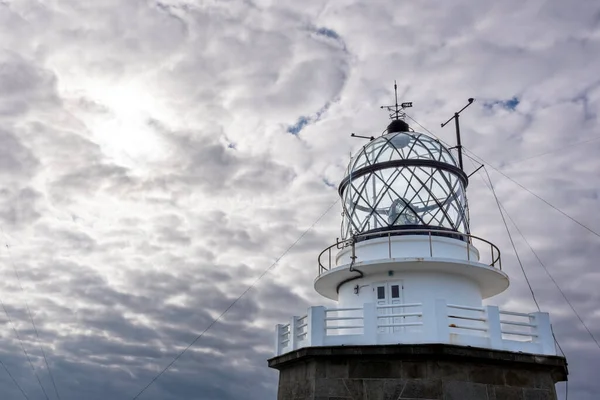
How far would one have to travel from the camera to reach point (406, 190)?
14016 millimetres

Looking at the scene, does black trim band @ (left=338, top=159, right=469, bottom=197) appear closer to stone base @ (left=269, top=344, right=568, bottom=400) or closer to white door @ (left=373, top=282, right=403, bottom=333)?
white door @ (left=373, top=282, right=403, bottom=333)

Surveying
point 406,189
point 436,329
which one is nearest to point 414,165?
point 406,189


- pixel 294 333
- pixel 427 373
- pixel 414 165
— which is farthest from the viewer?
pixel 414 165

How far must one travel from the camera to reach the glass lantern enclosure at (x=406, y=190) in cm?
1388

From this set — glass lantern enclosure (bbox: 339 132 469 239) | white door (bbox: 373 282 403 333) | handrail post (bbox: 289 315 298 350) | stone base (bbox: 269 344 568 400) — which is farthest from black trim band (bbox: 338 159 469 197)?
stone base (bbox: 269 344 568 400)

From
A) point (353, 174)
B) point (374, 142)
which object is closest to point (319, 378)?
point (353, 174)

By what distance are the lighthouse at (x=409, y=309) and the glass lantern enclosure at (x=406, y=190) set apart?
0.09 ft

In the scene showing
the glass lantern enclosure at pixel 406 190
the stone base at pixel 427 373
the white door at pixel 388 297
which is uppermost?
the glass lantern enclosure at pixel 406 190

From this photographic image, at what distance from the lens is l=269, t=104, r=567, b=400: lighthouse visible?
11109mm

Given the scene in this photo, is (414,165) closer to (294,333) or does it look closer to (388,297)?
(388,297)

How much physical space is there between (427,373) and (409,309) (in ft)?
7.32

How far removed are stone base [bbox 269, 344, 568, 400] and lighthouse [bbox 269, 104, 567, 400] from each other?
19 mm

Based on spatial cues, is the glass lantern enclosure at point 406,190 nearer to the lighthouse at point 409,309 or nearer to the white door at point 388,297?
the lighthouse at point 409,309

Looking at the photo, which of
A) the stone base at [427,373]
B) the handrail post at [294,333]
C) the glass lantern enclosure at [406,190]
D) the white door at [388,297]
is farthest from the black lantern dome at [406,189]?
the stone base at [427,373]
